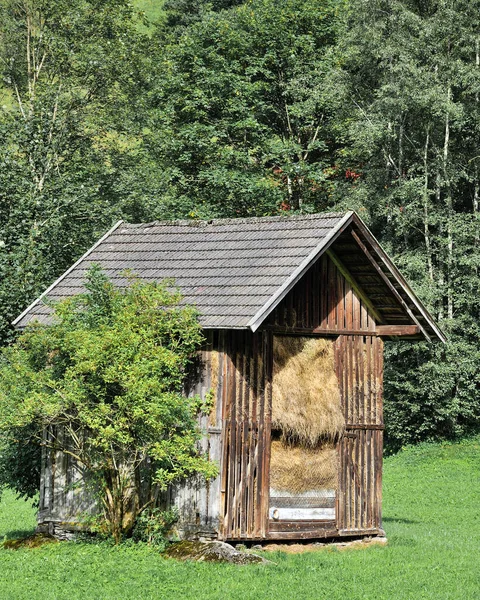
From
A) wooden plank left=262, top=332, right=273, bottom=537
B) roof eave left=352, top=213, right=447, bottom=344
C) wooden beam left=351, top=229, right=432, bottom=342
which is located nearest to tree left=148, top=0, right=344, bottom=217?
wooden beam left=351, top=229, right=432, bottom=342

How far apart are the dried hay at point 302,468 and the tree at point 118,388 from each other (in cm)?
143

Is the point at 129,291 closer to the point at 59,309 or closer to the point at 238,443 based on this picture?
the point at 59,309

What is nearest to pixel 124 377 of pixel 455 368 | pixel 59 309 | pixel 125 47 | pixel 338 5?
pixel 59 309

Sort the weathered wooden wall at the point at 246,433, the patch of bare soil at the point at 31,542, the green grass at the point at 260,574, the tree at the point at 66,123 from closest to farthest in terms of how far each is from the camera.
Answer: the green grass at the point at 260,574 → the weathered wooden wall at the point at 246,433 → the patch of bare soil at the point at 31,542 → the tree at the point at 66,123

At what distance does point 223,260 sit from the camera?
1728 cm

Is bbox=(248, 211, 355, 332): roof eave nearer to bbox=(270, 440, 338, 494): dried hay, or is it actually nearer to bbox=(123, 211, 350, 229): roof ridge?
bbox=(123, 211, 350, 229): roof ridge

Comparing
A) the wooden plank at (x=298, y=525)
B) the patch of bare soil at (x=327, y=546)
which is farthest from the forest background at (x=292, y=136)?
the patch of bare soil at (x=327, y=546)

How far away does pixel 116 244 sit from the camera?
19.4 metres

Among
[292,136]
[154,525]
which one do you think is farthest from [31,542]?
[292,136]

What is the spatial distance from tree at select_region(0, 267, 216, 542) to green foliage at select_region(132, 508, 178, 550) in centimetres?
17

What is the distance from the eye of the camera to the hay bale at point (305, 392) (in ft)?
53.8

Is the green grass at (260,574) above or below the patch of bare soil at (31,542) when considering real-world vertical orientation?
below

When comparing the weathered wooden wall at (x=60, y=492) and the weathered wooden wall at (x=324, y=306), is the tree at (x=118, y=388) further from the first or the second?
the weathered wooden wall at (x=324, y=306)

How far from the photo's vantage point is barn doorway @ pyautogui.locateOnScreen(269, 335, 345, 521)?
16.3m
